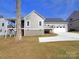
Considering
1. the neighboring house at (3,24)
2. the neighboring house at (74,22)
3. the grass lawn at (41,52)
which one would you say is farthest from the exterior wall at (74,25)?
the grass lawn at (41,52)

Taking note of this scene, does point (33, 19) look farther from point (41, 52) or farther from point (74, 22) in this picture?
point (41, 52)

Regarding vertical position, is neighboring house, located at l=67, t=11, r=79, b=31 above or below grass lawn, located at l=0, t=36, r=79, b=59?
above

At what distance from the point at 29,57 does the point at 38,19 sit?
33432 millimetres

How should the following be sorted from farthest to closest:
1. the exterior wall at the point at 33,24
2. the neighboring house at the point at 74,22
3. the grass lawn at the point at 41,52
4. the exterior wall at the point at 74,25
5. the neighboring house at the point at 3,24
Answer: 1. the neighboring house at the point at 74,22
2. the exterior wall at the point at 74,25
3. the exterior wall at the point at 33,24
4. the neighboring house at the point at 3,24
5. the grass lawn at the point at 41,52

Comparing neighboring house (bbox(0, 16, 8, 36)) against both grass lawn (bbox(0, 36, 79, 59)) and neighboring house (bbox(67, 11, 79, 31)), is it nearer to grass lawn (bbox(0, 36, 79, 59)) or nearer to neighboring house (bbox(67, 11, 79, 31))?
grass lawn (bbox(0, 36, 79, 59))

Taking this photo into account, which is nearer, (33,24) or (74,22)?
(33,24)

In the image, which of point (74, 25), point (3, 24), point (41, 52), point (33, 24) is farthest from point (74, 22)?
point (41, 52)

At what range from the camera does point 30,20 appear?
146ft

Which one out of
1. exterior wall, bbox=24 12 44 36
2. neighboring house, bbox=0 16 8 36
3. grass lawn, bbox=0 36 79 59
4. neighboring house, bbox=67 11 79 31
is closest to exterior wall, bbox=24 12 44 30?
exterior wall, bbox=24 12 44 36

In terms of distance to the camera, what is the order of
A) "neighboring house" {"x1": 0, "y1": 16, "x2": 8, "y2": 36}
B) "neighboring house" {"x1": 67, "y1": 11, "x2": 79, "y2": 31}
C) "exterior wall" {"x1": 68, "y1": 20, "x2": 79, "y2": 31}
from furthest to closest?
1. "neighboring house" {"x1": 67, "y1": 11, "x2": 79, "y2": 31}
2. "exterior wall" {"x1": 68, "y1": 20, "x2": 79, "y2": 31}
3. "neighboring house" {"x1": 0, "y1": 16, "x2": 8, "y2": 36}

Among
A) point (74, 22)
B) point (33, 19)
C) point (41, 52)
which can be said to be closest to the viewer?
point (41, 52)

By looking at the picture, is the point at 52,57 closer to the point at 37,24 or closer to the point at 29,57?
the point at 29,57

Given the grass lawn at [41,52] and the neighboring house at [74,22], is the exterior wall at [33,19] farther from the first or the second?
the grass lawn at [41,52]

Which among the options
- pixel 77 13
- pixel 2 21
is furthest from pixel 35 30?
pixel 77 13
